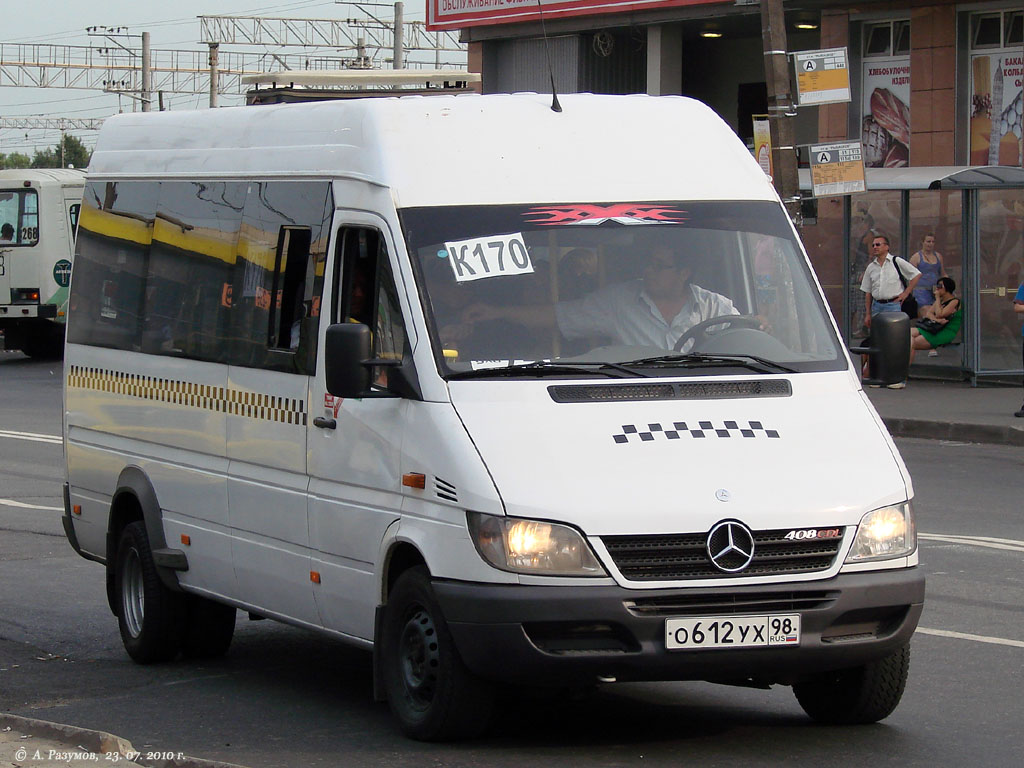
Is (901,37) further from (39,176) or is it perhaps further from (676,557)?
(676,557)

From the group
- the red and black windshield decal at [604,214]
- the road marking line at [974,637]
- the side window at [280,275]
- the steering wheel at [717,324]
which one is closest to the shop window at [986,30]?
the road marking line at [974,637]

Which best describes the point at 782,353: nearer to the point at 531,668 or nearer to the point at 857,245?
the point at 531,668

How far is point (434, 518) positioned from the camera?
241 inches

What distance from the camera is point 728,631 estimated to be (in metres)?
5.86

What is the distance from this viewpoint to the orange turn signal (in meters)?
6.20

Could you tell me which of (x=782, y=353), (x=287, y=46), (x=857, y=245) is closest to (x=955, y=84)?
(x=857, y=245)

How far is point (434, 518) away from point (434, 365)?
58 centimetres

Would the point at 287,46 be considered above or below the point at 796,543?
above

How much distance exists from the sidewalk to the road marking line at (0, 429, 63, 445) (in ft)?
30.0

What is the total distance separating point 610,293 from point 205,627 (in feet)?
10.00

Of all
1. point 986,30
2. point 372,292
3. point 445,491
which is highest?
point 986,30

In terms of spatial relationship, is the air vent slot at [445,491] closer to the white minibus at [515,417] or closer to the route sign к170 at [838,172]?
the white minibus at [515,417]

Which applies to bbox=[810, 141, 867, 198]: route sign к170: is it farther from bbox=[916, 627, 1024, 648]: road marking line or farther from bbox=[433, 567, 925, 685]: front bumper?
bbox=[433, 567, 925, 685]: front bumper

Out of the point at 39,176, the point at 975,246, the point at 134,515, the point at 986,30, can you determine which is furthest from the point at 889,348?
the point at 39,176
